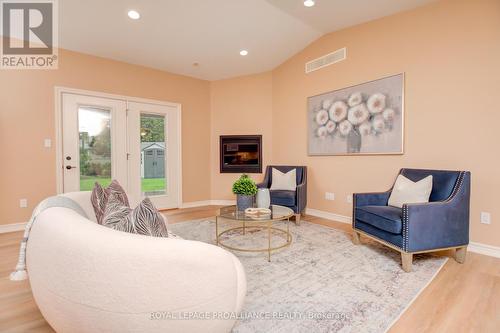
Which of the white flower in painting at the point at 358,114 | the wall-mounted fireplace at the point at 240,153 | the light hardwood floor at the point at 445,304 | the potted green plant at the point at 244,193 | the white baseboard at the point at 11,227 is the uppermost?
the white flower in painting at the point at 358,114

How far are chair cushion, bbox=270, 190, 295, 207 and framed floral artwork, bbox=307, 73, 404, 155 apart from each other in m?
0.96

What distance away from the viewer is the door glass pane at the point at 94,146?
3.99 metres

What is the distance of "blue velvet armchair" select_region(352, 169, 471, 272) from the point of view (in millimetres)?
2182

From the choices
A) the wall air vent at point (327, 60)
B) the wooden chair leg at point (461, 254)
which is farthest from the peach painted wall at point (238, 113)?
the wooden chair leg at point (461, 254)

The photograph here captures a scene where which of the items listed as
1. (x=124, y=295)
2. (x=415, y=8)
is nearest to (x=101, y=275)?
(x=124, y=295)

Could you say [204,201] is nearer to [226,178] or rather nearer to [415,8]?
[226,178]

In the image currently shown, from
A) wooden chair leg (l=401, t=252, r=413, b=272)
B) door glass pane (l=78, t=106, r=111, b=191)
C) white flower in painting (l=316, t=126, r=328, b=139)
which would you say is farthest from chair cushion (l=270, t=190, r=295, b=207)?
door glass pane (l=78, t=106, r=111, b=191)

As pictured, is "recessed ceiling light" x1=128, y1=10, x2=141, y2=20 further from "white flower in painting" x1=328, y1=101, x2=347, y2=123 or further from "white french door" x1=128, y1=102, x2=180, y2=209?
"white flower in painting" x1=328, y1=101, x2=347, y2=123

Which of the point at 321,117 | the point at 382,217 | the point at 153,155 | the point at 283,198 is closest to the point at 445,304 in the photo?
the point at 382,217

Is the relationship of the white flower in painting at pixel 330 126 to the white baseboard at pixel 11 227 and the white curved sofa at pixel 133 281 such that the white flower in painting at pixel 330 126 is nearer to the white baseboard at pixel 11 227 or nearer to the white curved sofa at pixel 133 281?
the white curved sofa at pixel 133 281

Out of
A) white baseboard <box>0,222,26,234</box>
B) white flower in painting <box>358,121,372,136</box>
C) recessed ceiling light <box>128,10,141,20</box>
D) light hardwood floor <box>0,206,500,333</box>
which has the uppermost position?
recessed ceiling light <box>128,10,141,20</box>

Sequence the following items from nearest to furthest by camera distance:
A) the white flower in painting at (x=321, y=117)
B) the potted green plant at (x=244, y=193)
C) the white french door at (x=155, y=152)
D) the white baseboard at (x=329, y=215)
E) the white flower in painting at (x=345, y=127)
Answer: the potted green plant at (x=244, y=193)
the white flower in painting at (x=345, y=127)
the white baseboard at (x=329, y=215)
the white flower in painting at (x=321, y=117)
the white french door at (x=155, y=152)

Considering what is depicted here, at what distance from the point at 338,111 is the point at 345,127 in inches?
11.4

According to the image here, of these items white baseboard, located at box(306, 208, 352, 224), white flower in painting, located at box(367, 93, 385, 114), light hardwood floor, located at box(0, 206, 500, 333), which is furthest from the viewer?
white baseboard, located at box(306, 208, 352, 224)
